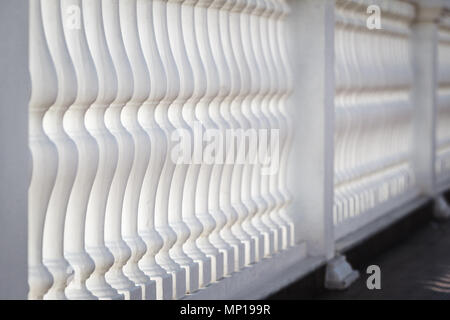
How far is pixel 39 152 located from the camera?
100.0 inches

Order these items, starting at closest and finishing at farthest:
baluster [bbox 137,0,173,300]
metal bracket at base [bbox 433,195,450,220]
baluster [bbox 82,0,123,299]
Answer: baluster [bbox 82,0,123,299]
baluster [bbox 137,0,173,300]
metal bracket at base [bbox 433,195,450,220]

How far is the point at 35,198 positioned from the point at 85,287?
16.6 inches

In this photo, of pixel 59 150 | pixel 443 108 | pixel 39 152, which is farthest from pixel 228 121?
pixel 443 108

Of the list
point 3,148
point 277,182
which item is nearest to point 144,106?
point 3,148

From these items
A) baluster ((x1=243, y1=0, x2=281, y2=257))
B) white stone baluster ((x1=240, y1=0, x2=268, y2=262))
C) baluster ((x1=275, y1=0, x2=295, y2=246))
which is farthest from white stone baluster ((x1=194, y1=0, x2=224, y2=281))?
baluster ((x1=275, y1=0, x2=295, y2=246))

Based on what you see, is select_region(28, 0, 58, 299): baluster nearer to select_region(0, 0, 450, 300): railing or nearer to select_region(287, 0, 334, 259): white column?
select_region(0, 0, 450, 300): railing

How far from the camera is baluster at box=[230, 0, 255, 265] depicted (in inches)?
151

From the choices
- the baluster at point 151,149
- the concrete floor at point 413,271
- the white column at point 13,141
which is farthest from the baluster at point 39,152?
the concrete floor at point 413,271

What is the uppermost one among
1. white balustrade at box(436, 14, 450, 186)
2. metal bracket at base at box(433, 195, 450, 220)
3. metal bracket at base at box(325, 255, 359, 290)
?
white balustrade at box(436, 14, 450, 186)

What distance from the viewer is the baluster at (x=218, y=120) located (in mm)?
3645

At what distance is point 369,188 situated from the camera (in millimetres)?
5973

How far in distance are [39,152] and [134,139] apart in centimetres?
51

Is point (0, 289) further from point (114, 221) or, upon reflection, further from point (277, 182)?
point (277, 182)

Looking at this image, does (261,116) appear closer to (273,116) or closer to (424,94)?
(273,116)
